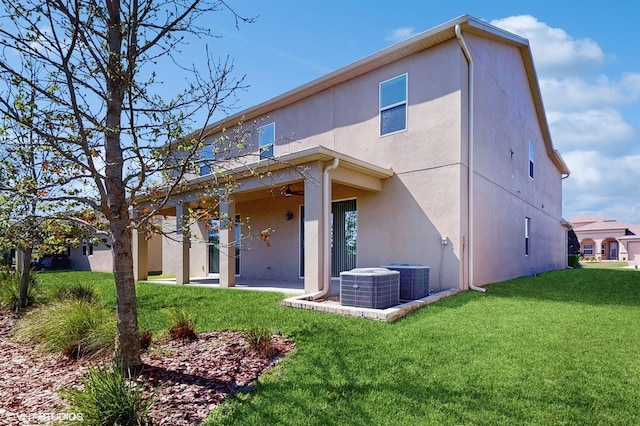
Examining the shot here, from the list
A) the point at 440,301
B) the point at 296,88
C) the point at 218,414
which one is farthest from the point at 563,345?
the point at 296,88

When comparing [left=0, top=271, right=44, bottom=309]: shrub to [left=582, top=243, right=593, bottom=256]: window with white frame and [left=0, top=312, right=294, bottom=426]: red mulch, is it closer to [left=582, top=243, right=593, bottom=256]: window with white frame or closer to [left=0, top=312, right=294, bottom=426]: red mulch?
[left=0, top=312, right=294, bottom=426]: red mulch

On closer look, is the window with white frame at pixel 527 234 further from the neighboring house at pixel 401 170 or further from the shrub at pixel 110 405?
the shrub at pixel 110 405

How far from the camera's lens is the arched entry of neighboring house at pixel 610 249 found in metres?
45.1

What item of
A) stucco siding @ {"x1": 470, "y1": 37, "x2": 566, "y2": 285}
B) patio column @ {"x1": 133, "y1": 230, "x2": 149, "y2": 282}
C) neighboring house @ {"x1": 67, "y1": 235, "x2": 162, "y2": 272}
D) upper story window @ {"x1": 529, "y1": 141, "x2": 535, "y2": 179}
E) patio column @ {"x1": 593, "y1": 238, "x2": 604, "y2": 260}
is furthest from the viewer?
patio column @ {"x1": 593, "y1": 238, "x2": 604, "y2": 260}

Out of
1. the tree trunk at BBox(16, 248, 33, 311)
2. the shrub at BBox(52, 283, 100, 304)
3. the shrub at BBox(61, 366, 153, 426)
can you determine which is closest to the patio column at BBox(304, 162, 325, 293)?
the shrub at BBox(52, 283, 100, 304)

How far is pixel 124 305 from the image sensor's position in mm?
4469

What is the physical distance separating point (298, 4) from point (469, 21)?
4478 mm

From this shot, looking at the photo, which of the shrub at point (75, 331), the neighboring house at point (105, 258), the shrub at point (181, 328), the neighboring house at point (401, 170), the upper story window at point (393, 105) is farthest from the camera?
the neighboring house at point (105, 258)

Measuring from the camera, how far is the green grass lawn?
3334 millimetres

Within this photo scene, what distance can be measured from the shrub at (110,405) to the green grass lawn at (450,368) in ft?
2.11

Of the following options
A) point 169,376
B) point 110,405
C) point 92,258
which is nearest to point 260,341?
point 169,376

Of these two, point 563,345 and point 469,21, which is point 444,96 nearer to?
point 469,21

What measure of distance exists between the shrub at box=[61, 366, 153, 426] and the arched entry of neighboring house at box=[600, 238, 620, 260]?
2133 inches

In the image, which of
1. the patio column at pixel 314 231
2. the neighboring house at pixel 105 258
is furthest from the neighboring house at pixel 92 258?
the patio column at pixel 314 231
